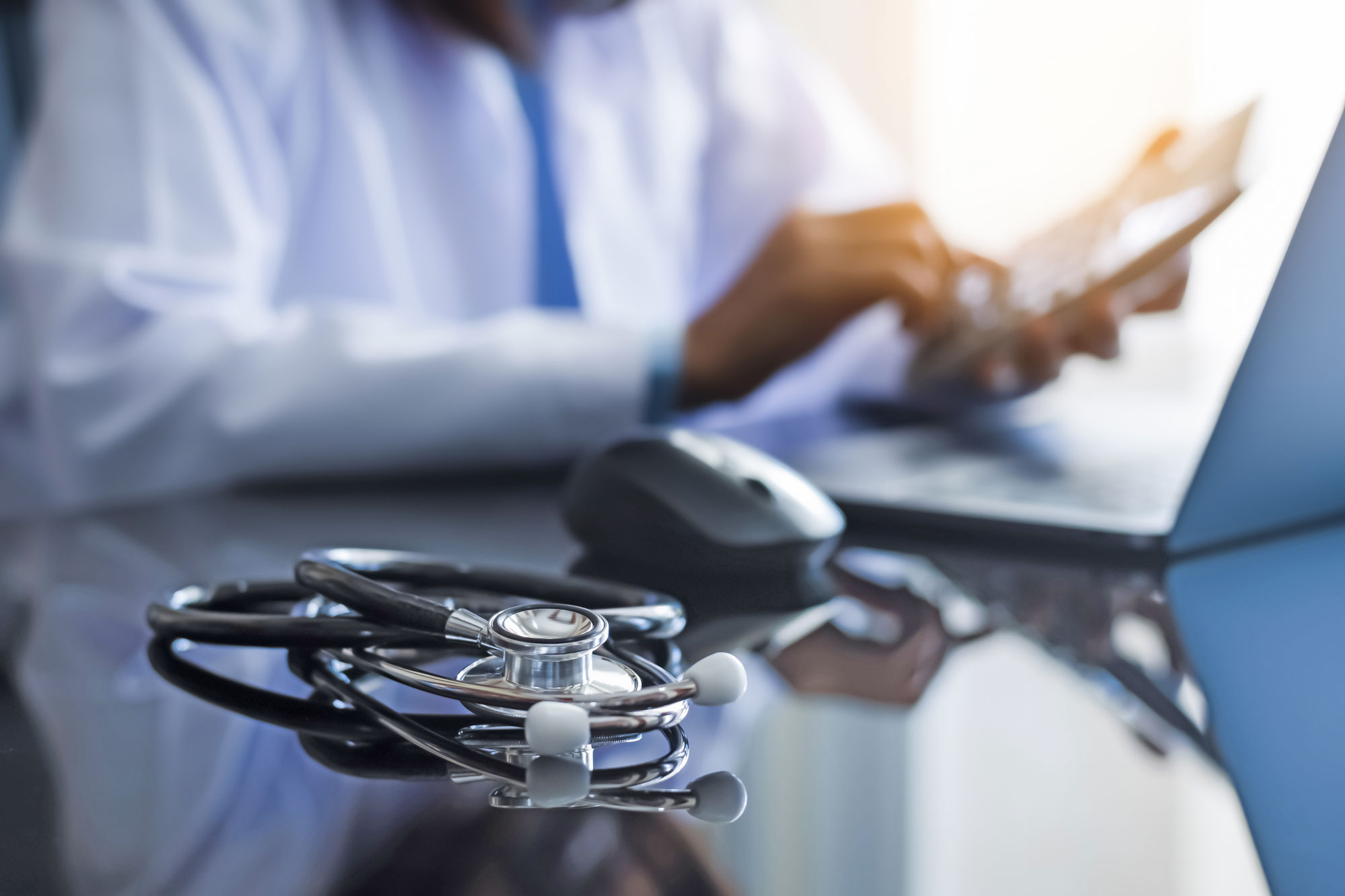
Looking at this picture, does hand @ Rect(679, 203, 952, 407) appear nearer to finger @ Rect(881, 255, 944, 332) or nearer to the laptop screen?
finger @ Rect(881, 255, 944, 332)

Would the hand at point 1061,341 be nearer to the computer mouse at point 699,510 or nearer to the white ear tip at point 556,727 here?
the computer mouse at point 699,510

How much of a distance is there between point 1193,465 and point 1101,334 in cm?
23

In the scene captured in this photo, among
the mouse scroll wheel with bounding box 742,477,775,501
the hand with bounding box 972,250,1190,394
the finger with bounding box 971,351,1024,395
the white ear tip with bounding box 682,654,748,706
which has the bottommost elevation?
the finger with bounding box 971,351,1024,395

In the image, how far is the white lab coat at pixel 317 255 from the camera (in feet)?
1.75

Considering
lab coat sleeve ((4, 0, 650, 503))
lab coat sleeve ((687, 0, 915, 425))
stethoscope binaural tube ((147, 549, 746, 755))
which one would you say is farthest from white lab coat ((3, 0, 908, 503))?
stethoscope binaural tube ((147, 549, 746, 755))

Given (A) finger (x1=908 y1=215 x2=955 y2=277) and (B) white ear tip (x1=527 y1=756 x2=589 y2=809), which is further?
(A) finger (x1=908 y1=215 x2=955 y2=277)

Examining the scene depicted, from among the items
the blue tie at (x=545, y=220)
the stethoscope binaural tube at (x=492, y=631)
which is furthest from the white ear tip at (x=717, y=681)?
the blue tie at (x=545, y=220)

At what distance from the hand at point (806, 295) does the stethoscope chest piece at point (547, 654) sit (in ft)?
1.45

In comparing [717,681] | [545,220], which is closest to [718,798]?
[717,681]

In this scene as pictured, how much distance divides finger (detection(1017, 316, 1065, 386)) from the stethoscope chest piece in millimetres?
441

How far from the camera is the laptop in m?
0.26

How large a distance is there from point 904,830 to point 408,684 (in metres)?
0.09

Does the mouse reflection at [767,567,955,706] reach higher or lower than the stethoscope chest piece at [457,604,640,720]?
lower

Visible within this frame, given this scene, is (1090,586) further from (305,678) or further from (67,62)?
(67,62)
